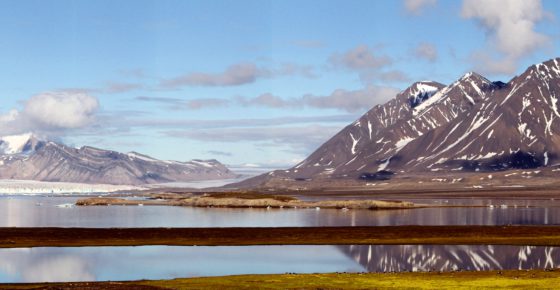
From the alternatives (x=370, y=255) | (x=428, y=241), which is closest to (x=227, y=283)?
(x=370, y=255)

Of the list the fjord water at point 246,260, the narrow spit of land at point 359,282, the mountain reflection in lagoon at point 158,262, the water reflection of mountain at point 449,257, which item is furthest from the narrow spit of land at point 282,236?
the narrow spit of land at point 359,282

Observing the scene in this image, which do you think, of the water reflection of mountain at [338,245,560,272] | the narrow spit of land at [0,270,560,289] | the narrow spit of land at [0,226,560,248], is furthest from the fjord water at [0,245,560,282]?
the narrow spit of land at [0,226,560,248]

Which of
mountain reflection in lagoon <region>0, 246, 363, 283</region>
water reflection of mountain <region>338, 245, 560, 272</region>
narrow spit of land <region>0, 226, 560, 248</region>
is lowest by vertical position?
mountain reflection in lagoon <region>0, 246, 363, 283</region>

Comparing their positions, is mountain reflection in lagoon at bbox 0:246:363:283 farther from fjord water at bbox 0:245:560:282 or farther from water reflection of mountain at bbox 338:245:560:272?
water reflection of mountain at bbox 338:245:560:272

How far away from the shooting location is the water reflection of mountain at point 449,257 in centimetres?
6219

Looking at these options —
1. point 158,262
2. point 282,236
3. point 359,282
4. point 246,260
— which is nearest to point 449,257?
point 246,260

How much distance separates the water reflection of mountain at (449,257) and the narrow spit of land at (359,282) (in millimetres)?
6033

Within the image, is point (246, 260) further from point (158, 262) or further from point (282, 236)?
point (282, 236)

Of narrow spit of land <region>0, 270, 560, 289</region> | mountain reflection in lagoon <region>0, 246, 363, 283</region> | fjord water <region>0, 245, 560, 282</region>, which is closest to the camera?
narrow spit of land <region>0, 270, 560, 289</region>

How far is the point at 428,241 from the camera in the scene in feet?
278

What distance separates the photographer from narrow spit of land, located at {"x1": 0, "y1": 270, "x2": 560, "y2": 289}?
160 ft

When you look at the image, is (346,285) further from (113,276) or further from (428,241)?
(428,241)

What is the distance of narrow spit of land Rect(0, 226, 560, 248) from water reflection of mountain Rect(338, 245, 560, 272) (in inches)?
199

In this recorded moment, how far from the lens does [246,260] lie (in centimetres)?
Result: 6769
